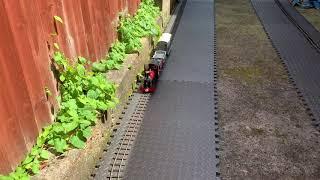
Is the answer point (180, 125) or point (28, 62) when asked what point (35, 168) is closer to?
point (28, 62)

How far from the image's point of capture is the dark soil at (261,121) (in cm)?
554

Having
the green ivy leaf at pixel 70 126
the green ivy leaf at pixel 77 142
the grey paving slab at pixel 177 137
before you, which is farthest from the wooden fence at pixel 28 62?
the grey paving slab at pixel 177 137

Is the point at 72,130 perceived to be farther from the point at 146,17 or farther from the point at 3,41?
the point at 146,17

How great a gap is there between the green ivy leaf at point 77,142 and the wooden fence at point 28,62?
46cm

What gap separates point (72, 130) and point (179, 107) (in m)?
3.03

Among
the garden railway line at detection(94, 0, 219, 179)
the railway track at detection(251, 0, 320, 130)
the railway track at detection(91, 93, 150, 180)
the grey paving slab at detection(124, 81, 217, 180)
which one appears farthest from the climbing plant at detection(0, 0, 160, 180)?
the railway track at detection(251, 0, 320, 130)

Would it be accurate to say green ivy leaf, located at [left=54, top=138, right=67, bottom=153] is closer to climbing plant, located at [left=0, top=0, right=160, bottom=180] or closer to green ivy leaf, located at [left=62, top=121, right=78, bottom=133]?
climbing plant, located at [left=0, top=0, right=160, bottom=180]

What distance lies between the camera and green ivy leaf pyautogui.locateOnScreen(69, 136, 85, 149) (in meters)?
4.66

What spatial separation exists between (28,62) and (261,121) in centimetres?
489

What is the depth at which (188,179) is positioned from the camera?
524cm

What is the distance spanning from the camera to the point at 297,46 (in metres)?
11.1

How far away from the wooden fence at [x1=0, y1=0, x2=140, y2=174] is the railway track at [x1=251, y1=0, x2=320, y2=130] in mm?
5463

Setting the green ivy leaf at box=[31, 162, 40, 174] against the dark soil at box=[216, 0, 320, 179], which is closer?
the green ivy leaf at box=[31, 162, 40, 174]

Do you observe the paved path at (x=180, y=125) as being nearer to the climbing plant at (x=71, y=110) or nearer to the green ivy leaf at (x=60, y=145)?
the climbing plant at (x=71, y=110)
